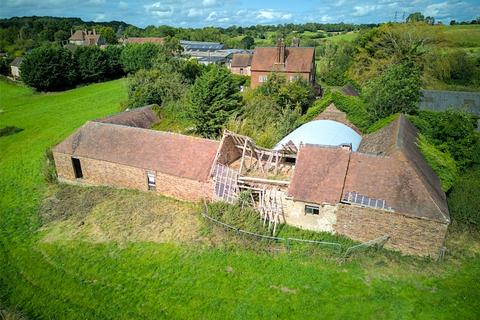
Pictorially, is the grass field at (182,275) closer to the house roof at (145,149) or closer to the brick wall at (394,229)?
the brick wall at (394,229)

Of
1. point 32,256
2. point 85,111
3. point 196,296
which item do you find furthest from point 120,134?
point 85,111

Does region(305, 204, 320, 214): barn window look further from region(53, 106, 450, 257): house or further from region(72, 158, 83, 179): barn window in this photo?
region(72, 158, 83, 179): barn window

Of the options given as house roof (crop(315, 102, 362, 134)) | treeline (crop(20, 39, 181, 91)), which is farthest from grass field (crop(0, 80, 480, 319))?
treeline (crop(20, 39, 181, 91))

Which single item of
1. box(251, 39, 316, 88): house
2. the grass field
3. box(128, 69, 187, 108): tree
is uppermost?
box(251, 39, 316, 88): house

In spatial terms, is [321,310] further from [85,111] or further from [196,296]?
[85,111]

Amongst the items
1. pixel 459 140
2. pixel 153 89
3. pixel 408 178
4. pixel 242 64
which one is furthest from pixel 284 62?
pixel 408 178

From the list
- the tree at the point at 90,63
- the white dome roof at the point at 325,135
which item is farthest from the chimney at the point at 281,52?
the tree at the point at 90,63

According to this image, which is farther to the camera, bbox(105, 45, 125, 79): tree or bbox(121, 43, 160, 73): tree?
bbox(105, 45, 125, 79): tree

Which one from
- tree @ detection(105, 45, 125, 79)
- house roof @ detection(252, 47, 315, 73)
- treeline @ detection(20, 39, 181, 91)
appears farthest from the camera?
tree @ detection(105, 45, 125, 79)

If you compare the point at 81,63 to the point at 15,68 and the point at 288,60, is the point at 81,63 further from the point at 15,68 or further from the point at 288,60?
the point at 288,60
